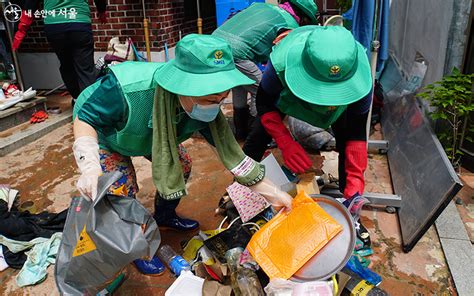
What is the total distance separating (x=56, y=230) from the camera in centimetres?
261

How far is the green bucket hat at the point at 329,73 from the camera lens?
1.76 metres

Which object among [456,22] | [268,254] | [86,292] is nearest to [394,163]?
[456,22]

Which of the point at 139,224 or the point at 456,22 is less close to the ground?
the point at 456,22

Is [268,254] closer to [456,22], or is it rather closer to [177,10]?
[456,22]

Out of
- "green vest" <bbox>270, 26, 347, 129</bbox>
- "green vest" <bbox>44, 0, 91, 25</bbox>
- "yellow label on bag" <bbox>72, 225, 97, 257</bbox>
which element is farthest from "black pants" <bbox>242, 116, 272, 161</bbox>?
"green vest" <bbox>44, 0, 91, 25</bbox>

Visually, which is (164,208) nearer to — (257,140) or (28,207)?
(257,140)

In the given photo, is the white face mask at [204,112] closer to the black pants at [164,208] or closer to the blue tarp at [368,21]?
the black pants at [164,208]

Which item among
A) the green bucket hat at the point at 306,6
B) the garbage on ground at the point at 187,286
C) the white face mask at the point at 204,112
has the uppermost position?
the green bucket hat at the point at 306,6

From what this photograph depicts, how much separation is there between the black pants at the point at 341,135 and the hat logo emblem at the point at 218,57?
1094mm

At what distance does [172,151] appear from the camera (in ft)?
6.20

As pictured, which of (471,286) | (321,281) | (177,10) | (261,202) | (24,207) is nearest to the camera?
(321,281)

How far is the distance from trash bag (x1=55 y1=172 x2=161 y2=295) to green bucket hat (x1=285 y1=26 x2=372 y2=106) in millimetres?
929

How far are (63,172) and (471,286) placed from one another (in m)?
3.28

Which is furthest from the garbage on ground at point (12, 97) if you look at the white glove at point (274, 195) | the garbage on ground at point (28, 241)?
the white glove at point (274, 195)
